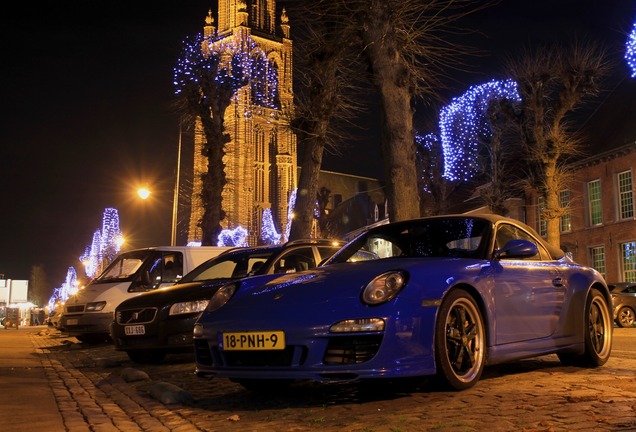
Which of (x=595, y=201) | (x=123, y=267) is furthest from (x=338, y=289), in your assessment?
(x=595, y=201)

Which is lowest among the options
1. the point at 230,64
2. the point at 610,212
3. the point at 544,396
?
the point at 544,396

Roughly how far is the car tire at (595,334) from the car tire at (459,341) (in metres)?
1.81

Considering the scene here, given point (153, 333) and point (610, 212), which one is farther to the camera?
point (610, 212)

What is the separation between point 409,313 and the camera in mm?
4703

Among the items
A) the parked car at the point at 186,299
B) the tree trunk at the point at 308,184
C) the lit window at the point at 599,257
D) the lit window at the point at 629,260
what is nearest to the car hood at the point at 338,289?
the parked car at the point at 186,299

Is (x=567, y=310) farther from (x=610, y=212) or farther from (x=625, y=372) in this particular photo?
(x=610, y=212)

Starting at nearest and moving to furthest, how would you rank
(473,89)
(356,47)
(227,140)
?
(356,47) → (227,140) → (473,89)

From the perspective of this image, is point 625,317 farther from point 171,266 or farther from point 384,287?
point 384,287

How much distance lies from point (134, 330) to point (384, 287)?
19.4 ft

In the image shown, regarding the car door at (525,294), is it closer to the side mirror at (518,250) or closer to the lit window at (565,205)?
the side mirror at (518,250)

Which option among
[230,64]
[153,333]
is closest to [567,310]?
[153,333]

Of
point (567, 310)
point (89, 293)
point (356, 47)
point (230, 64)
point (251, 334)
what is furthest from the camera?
point (230, 64)

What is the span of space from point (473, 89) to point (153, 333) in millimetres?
26127

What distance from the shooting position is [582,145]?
118 feet
